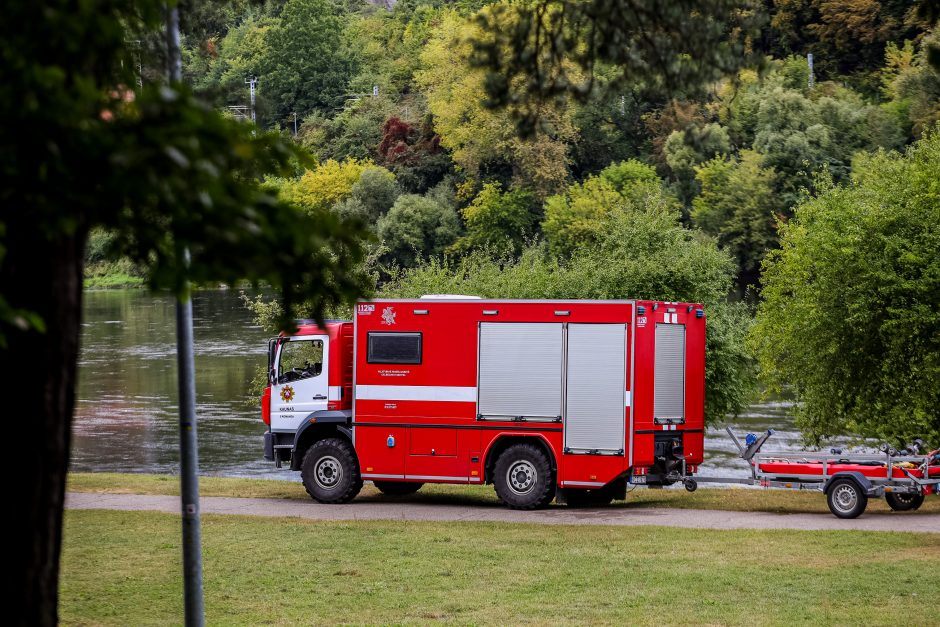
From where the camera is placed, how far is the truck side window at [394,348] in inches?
844

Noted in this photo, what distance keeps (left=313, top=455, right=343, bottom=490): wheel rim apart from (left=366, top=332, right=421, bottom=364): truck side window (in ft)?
5.86

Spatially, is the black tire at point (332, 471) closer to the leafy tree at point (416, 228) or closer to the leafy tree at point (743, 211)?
the leafy tree at point (743, 211)

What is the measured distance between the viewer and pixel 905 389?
2425cm

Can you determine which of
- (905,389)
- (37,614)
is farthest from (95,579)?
(905,389)

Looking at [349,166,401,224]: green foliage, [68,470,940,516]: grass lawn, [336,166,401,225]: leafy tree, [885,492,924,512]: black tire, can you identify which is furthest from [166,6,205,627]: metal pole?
[349,166,401,224]: green foliage

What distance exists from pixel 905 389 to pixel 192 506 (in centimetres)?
1658

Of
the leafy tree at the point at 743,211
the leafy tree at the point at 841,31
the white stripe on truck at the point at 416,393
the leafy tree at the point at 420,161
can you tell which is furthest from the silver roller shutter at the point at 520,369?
the leafy tree at the point at 841,31

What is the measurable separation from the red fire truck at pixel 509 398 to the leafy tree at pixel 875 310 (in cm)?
373

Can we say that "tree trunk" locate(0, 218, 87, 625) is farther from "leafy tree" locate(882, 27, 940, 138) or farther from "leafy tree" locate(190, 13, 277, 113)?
"leafy tree" locate(190, 13, 277, 113)

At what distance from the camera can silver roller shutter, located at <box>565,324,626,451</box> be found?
20.6 metres

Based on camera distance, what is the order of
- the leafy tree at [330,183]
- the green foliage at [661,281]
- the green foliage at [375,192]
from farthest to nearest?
the leafy tree at [330,183] < the green foliage at [375,192] < the green foliage at [661,281]

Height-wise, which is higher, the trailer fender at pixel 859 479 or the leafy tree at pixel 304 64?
the leafy tree at pixel 304 64

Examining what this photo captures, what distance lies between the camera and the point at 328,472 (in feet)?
72.9

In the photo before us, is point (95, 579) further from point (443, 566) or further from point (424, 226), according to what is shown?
point (424, 226)
